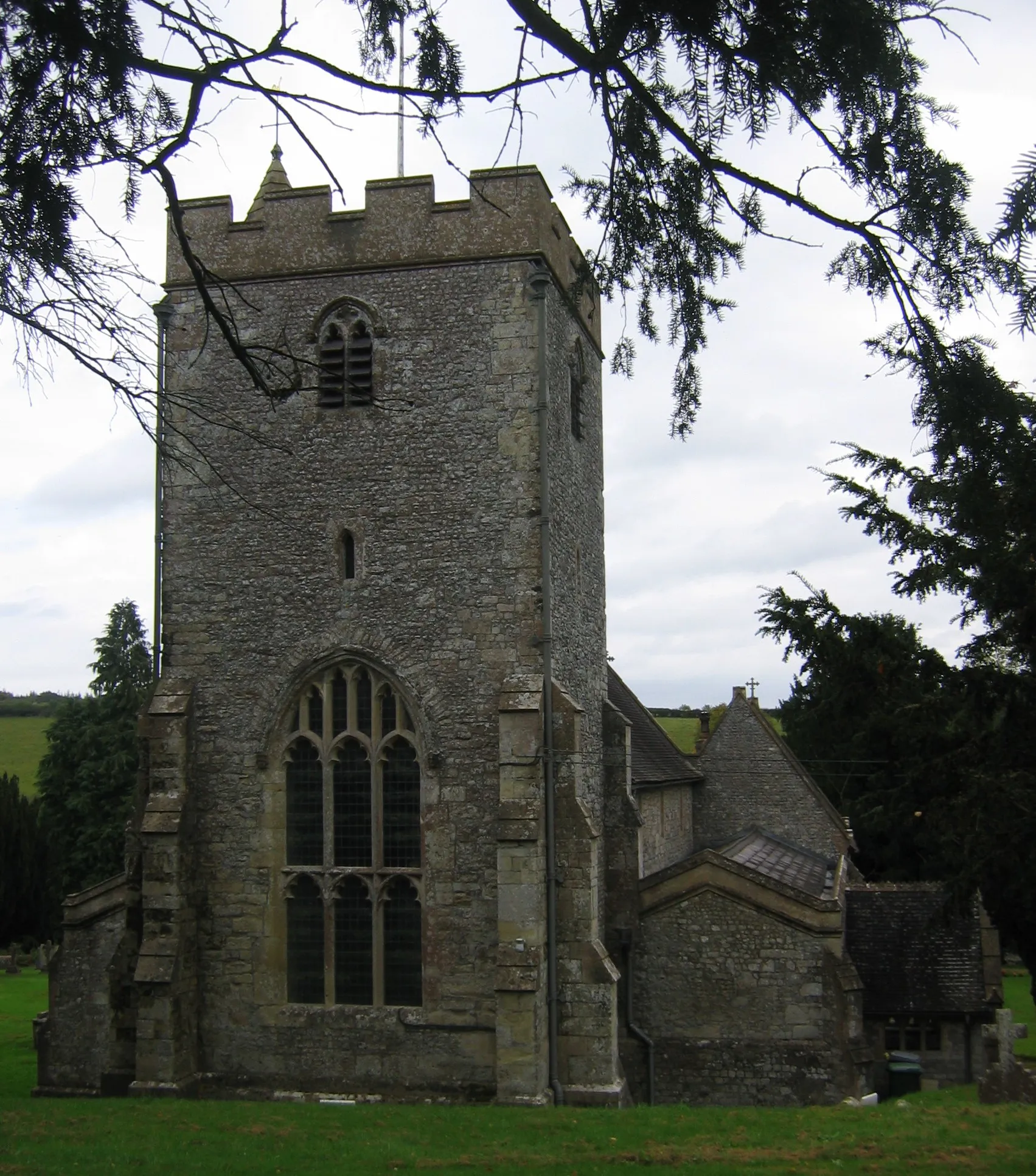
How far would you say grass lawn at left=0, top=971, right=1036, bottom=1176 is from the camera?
9398 millimetres

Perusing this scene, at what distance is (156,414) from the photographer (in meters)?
6.64

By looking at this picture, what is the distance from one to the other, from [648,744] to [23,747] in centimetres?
6417

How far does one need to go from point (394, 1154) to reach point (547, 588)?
20.6 feet

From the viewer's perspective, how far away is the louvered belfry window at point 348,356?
14641 mm

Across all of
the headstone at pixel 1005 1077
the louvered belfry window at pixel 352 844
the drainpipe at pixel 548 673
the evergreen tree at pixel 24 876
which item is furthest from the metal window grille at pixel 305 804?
the evergreen tree at pixel 24 876

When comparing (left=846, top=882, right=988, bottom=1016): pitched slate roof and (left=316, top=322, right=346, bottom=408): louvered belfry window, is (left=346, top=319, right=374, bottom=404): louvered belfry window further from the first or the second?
(left=846, top=882, right=988, bottom=1016): pitched slate roof

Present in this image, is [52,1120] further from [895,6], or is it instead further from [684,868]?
[895,6]

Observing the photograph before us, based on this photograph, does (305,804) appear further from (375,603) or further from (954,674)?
(954,674)

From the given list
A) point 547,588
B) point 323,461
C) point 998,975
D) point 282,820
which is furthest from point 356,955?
point 998,975

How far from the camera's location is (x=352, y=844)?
46.5 feet

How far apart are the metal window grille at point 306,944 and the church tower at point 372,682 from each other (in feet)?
0.10

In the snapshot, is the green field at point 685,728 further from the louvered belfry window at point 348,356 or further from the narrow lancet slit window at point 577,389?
the louvered belfry window at point 348,356

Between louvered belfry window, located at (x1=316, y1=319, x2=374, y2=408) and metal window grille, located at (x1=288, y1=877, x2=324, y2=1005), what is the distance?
5.89 metres

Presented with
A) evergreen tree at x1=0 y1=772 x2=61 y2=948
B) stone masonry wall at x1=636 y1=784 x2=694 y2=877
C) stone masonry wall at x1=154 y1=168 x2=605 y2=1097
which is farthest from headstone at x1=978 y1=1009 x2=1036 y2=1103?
evergreen tree at x1=0 y1=772 x2=61 y2=948
